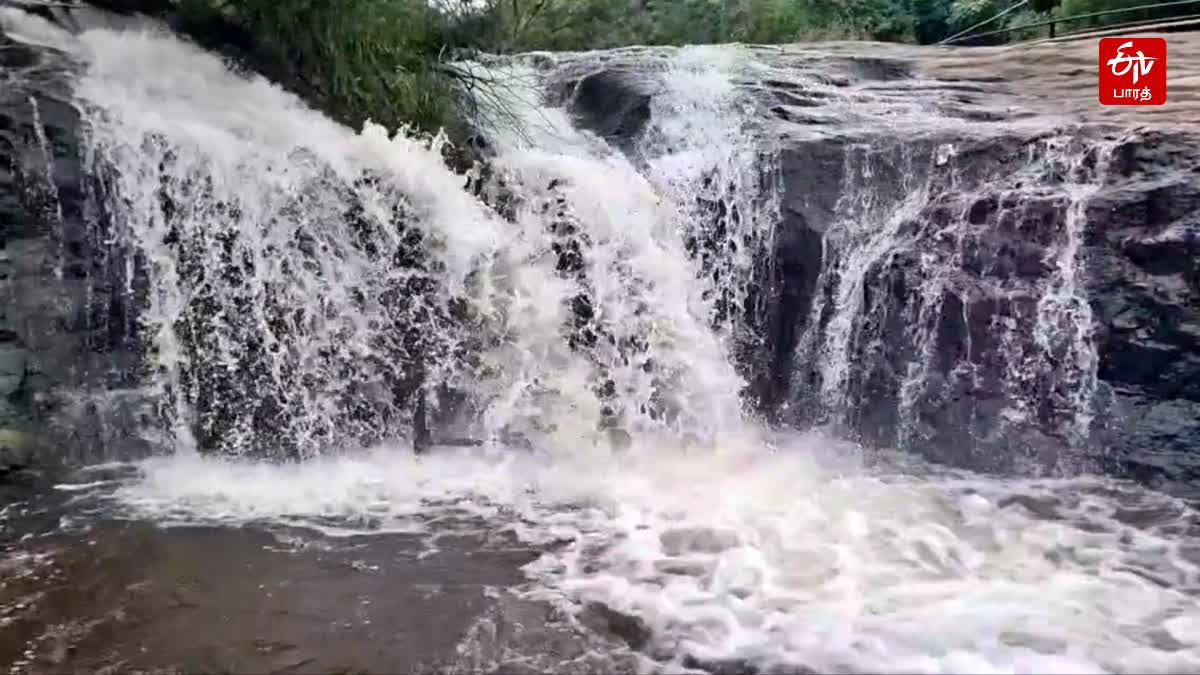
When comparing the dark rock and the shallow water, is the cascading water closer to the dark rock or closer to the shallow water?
the shallow water

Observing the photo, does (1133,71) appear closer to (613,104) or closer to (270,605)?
(613,104)

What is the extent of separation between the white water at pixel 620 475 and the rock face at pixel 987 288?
35cm

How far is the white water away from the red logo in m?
2.48

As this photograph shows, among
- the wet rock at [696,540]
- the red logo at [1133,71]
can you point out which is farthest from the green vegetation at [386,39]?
the wet rock at [696,540]

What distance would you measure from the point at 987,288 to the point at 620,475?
239 centimetres

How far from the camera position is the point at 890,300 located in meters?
6.16

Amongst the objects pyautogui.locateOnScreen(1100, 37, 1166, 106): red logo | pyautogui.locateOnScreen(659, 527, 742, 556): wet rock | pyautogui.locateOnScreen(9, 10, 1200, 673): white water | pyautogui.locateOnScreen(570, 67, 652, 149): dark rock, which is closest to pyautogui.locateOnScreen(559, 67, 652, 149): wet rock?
pyautogui.locateOnScreen(570, 67, 652, 149): dark rock

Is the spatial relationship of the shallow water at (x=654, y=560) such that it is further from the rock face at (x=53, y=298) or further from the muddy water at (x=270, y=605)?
the rock face at (x=53, y=298)

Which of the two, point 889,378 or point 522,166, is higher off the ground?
point 522,166

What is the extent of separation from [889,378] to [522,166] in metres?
2.68

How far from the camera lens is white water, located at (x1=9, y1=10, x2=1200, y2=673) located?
3.77 metres

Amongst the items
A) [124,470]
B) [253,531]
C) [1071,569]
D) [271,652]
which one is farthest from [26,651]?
[1071,569]

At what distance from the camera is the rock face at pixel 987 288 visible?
545 centimetres

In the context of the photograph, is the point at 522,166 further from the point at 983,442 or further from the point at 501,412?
the point at 983,442
